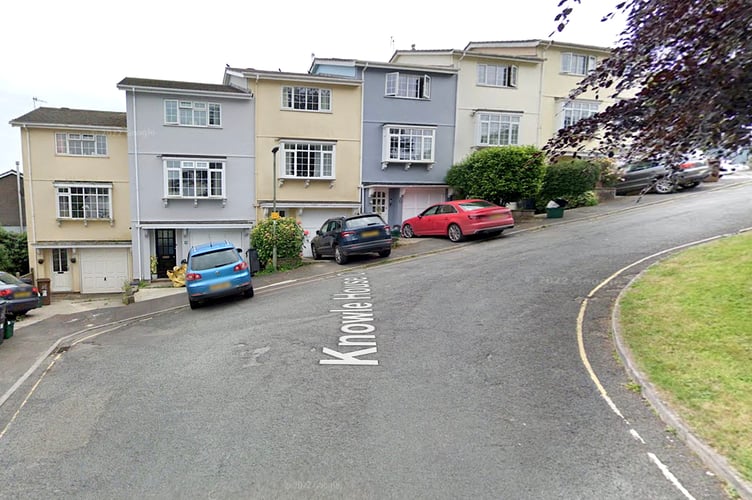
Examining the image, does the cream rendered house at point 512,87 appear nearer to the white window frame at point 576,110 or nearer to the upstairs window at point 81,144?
the white window frame at point 576,110

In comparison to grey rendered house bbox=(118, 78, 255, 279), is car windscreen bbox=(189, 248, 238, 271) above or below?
below

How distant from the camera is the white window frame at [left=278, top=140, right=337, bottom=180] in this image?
2264 centimetres

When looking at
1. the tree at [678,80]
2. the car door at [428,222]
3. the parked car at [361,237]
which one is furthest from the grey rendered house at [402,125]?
the tree at [678,80]

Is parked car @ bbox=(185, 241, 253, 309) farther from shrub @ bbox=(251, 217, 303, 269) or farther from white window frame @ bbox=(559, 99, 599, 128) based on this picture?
white window frame @ bbox=(559, 99, 599, 128)

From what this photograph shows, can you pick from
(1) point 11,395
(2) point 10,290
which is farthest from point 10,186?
(1) point 11,395

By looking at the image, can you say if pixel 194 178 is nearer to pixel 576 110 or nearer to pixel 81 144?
pixel 81 144

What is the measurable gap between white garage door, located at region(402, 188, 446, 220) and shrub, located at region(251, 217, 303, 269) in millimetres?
8709

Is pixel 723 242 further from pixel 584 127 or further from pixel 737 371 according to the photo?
pixel 737 371

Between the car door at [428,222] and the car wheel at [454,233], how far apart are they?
85 centimetres

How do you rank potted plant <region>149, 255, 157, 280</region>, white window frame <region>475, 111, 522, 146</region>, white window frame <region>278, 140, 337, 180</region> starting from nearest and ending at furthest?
potted plant <region>149, 255, 157, 280</region>
white window frame <region>278, 140, 337, 180</region>
white window frame <region>475, 111, 522, 146</region>

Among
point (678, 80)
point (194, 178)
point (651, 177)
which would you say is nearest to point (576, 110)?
point (651, 177)

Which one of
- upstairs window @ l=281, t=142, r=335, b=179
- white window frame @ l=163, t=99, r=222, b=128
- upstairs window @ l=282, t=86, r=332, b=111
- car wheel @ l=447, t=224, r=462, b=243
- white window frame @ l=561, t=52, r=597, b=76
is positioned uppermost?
white window frame @ l=561, t=52, r=597, b=76

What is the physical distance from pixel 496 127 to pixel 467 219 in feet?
32.6

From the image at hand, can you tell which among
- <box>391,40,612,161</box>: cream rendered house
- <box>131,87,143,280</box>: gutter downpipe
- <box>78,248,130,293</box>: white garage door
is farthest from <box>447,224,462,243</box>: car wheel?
<box>78,248,130,293</box>: white garage door
